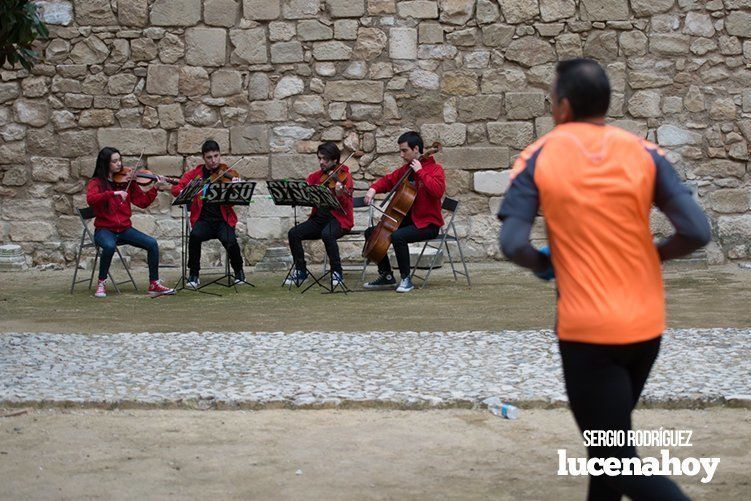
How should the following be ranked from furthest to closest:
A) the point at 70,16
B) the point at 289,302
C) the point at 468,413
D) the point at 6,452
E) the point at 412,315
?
the point at 70,16
the point at 289,302
the point at 412,315
the point at 468,413
the point at 6,452

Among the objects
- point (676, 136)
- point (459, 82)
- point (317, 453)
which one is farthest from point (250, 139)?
point (317, 453)

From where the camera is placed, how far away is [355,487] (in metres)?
4.03

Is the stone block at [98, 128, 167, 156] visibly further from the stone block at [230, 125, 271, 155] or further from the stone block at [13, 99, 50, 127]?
the stone block at [230, 125, 271, 155]

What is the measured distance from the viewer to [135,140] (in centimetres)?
1231

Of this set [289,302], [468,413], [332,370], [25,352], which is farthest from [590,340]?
[289,302]

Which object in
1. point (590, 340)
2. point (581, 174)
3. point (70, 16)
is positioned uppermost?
point (70, 16)

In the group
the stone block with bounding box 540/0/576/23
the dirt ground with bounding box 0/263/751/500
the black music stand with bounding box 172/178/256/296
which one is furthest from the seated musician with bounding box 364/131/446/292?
the dirt ground with bounding box 0/263/751/500

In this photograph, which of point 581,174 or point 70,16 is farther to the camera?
point 70,16

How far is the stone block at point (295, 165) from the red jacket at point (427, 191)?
202 cm

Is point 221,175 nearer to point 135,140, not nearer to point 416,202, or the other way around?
point 416,202

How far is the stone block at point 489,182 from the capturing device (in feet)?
40.1

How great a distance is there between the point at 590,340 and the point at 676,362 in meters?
3.55

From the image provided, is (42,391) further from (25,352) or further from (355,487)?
(355,487)

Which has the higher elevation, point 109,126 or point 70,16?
point 70,16
